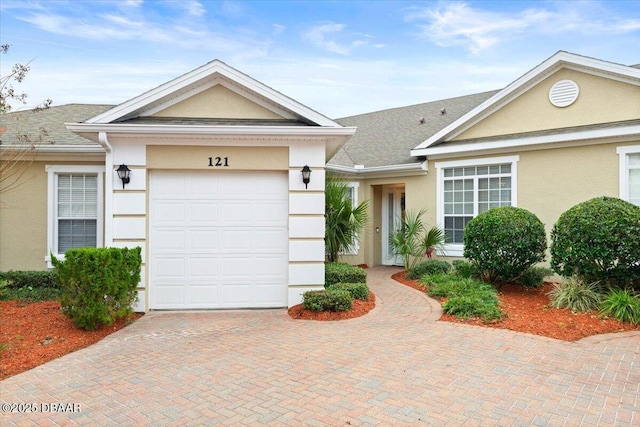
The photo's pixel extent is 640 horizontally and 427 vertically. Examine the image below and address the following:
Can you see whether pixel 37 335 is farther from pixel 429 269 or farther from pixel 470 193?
pixel 470 193

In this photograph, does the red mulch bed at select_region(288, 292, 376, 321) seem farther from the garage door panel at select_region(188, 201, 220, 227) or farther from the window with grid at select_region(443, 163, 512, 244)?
the window with grid at select_region(443, 163, 512, 244)

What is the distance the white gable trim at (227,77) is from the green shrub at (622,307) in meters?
5.84

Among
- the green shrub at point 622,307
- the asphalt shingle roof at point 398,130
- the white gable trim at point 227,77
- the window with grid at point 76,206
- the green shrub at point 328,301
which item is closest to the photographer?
the green shrub at point 622,307

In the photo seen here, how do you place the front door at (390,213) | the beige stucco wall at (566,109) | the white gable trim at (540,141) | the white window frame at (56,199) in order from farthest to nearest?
1. the front door at (390,213)
2. the white window frame at (56,199)
3. the beige stucco wall at (566,109)
4. the white gable trim at (540,141)

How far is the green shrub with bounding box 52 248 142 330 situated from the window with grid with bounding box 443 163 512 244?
9.07 metres

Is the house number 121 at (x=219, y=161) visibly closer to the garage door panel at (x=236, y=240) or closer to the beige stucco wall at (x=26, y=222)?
the garage door panel at (x=236, y=240)

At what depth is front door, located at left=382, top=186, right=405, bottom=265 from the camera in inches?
567

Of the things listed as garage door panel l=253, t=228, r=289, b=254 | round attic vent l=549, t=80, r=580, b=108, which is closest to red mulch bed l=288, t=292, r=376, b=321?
garage door panel l=253, t=228, r=289, b=254

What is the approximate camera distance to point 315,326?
6871 millimetres

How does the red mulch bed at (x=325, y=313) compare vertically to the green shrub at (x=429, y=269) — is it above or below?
below

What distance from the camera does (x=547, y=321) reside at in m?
6.95

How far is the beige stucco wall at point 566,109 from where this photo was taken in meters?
9.56

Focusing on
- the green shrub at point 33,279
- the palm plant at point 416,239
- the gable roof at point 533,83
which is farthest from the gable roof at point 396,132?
the green shrub at point 33,279

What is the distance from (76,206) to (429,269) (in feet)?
30.7
